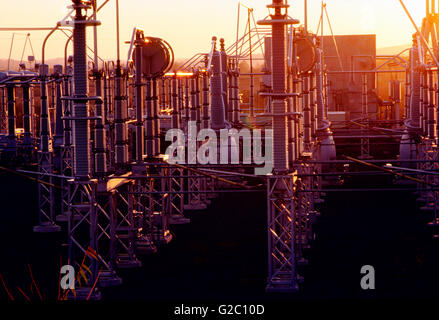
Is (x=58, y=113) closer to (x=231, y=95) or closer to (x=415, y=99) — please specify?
(x=231, y=95)

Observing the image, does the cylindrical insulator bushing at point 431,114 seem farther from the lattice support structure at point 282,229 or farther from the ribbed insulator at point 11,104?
the ribbed insulator at point 11,104

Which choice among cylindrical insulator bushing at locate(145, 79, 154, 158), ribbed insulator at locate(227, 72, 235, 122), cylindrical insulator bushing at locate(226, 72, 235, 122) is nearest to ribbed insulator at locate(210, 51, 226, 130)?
cylindrical insulator bushing at locate(226, 72, 235, 122)

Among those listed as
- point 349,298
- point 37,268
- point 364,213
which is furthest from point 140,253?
point 364,213

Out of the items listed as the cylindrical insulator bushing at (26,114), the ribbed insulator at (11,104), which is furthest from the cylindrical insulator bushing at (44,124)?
the ribbed insulator at (11,104)

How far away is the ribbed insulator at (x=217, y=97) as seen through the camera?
85.3 feet

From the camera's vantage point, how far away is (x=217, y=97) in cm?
2617

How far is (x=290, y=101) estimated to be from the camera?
50.2ft

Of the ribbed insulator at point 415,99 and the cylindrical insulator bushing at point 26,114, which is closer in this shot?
the ribbed insulator at point 415,99

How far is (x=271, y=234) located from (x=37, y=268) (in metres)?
5.00

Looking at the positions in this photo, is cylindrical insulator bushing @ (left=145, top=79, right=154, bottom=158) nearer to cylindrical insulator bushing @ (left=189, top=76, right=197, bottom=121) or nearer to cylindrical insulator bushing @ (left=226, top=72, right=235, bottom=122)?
cylindrical insulator bushing @ (left=189, top=76, right=197, bottom=121)

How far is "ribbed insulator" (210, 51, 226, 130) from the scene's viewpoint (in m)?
26.0

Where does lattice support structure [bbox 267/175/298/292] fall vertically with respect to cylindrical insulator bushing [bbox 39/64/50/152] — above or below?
below

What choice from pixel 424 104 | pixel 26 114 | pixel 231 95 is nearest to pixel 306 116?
pixel 424 104
